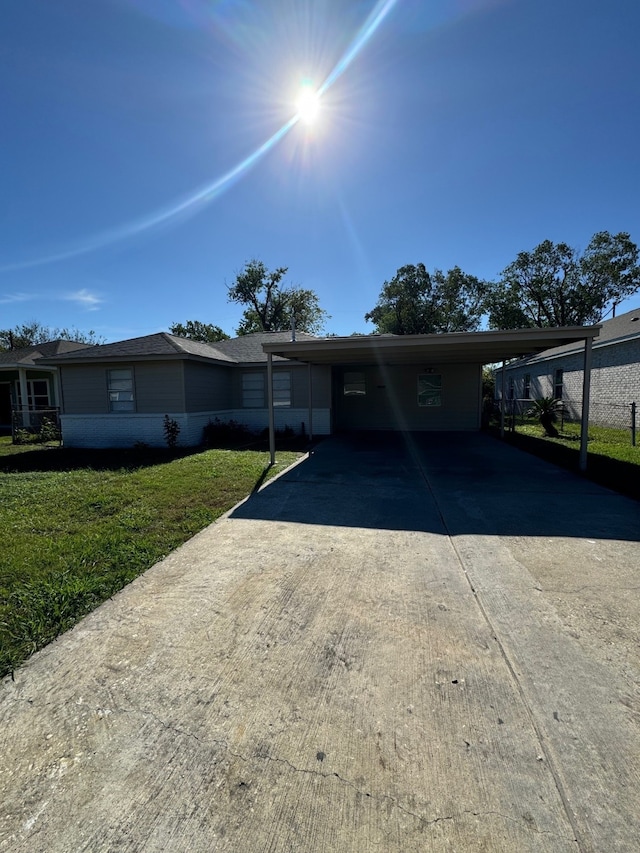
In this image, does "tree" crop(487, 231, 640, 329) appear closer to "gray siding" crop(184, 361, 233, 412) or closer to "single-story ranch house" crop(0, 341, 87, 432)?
"gray siding" crop(184, 361, 233, 412)

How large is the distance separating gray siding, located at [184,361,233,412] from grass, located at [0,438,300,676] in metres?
2.42

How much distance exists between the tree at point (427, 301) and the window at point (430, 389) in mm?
17212

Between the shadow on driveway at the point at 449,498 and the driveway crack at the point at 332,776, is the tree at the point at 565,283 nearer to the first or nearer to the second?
the shadow on driveway at the point at 449,498

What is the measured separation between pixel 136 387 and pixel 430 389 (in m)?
10.1

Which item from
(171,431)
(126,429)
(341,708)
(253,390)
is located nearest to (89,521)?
(341,708)

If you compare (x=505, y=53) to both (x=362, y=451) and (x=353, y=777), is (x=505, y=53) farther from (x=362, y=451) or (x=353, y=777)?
(x=353, y=777)

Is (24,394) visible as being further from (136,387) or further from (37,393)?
(136,387)

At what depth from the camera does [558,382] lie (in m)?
19.9

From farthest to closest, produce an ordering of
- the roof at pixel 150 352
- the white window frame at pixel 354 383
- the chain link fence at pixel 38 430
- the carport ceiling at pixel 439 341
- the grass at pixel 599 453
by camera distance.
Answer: the white window frame at pixel 354 383, the chain link fence at pixel 38 430, the roof at pixel 150 352, the carport ceiling at pixel 439 341, the grass at pixel 599 453

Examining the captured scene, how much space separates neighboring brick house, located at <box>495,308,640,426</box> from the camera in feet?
47.1

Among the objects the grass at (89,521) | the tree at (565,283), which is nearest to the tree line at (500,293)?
the tree at (565,283)

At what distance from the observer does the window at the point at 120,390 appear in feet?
39.5

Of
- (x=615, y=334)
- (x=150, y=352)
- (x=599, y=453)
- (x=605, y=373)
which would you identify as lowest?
(x=599, y=453)

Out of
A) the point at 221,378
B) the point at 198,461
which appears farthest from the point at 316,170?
the point at 198,461
